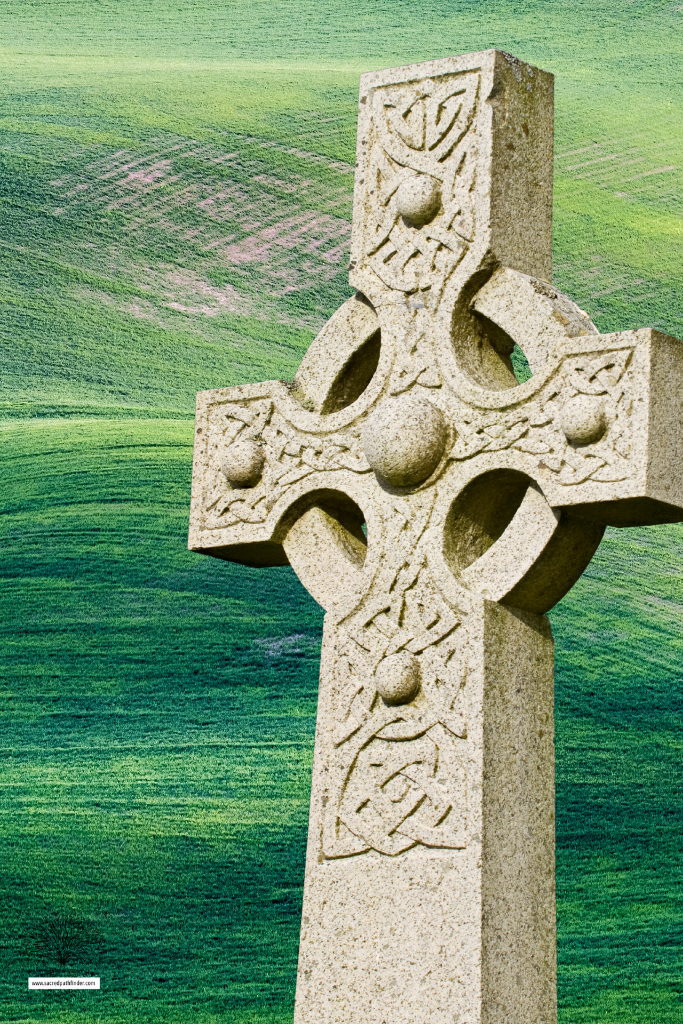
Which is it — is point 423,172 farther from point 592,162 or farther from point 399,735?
point 592,162

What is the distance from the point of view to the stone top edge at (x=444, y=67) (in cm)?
436

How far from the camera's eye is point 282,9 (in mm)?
10203

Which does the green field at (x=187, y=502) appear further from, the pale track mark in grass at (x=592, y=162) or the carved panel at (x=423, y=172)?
the carved panel at (x=423, y=172)

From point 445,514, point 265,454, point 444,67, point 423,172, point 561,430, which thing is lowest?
point 445,514

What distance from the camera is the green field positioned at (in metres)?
7.79

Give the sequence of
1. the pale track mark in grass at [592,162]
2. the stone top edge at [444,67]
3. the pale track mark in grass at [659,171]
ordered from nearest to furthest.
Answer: the stone top edge at [444,67], the pale track mark in grass at [659,171], the pale track mark in grass at [592,162]

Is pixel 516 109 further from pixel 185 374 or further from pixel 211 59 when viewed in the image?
pixel 211 59

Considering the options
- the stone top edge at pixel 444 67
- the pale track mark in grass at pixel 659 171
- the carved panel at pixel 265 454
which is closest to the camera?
the stone top edge at pixel 444 67

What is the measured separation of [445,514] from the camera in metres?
4.24

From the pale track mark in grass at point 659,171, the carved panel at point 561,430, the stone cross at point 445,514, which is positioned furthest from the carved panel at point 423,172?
the pale track mark in grass at point 659,171

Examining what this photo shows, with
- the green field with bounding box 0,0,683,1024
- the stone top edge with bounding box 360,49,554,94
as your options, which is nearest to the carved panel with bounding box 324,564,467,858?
the stone top edge with bounding box 360,49,554,94

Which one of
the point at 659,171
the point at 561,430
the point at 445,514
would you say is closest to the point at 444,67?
the point at 561,430

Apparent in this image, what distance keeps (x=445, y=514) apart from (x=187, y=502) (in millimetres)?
5251

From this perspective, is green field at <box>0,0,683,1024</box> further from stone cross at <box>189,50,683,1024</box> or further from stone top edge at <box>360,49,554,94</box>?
stone top edge at <box>360,49,554,94</box>
